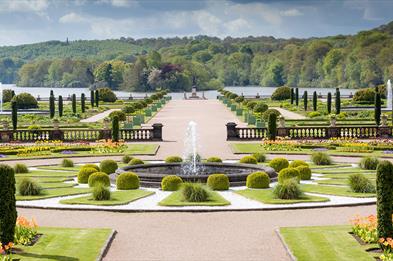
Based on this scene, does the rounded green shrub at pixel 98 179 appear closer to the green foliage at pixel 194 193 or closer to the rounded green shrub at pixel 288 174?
the green foliage at pixel 194 193

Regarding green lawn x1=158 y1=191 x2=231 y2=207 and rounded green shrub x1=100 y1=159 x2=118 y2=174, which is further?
rounded green shrub x1=100 y1=159 x2=118 y2=174

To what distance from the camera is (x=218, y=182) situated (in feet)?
99.6

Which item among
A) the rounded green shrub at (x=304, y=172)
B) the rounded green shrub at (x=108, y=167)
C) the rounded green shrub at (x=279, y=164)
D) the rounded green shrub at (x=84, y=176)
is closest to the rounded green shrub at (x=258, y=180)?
the rounded green shrub at (x=304, y=172)

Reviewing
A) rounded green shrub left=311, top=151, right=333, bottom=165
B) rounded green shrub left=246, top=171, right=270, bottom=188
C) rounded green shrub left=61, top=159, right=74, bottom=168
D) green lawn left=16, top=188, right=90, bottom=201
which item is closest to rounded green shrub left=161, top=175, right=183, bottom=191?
rounded green shrub left=246, top=171, right=270, bottom=188

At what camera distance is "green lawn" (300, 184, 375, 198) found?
2834cm

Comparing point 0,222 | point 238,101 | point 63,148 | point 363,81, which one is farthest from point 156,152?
point 363,81

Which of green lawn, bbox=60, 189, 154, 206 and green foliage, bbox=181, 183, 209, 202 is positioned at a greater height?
green foliage, bbox=181, 183, 209, 202

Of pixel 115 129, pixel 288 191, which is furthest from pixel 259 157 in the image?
pixel 115 129

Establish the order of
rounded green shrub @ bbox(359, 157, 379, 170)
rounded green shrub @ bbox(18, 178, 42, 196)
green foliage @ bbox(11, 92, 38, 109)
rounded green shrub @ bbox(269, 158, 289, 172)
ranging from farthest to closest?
1. green foliage @ bbox(11, 92, 38, 109)
2. rounded green shrub @ bbox(359, 157, 379, 170)
3. rounded green shrub @ bbox(269, 158, 289, 172)
4. rounded green shrub @ bbox(18, 178, 42, 196)

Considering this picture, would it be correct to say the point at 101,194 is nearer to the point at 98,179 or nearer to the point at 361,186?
the point at 98,179

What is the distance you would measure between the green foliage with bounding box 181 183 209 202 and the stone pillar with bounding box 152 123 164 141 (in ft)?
83.2

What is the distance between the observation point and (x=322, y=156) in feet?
127

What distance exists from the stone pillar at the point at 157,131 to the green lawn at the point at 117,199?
22.7 m

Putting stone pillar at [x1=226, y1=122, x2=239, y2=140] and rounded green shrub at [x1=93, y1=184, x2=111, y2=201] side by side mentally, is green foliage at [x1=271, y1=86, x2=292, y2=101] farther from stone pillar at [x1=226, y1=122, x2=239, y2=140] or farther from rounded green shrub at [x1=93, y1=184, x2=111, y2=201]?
rounded green shrub at [x1=93, y1=184, x2=111, y2=201]
